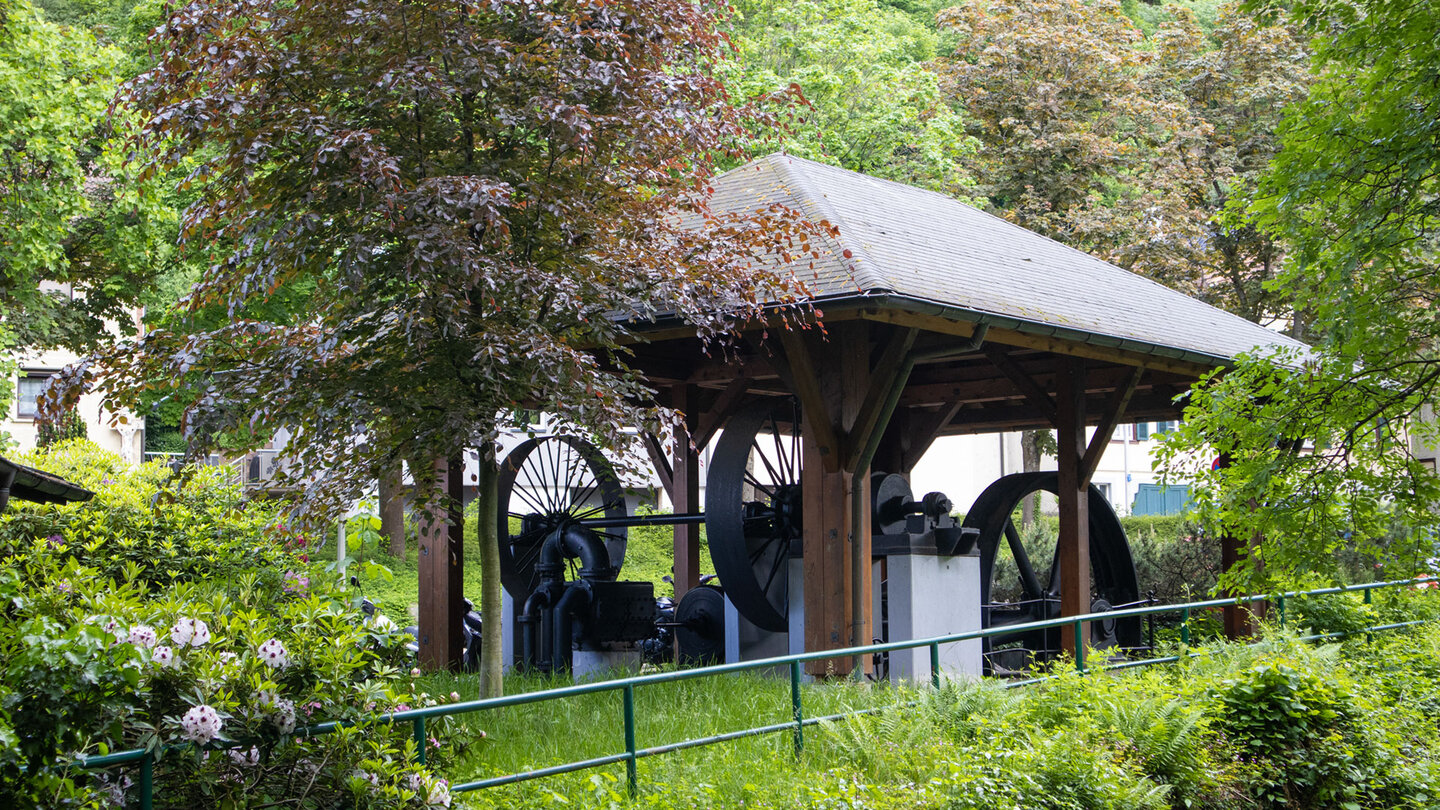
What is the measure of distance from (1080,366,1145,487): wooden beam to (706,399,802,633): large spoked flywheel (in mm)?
2631

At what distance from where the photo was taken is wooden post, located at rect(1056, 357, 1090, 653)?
11.8 m

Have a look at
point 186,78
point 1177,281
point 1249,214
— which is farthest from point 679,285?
point 1177,281

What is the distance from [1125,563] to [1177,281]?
387 inches

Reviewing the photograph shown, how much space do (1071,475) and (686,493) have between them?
142 inches

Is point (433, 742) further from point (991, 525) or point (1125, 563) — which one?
point (1125, 563)

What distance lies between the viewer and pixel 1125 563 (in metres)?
15.1

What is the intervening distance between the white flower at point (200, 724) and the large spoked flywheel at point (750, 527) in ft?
19.2

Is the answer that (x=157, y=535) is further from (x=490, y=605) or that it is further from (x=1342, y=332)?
(x=1342, y=332)

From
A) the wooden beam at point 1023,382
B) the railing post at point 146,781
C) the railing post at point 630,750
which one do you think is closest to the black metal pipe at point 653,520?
the wooden beam at point 1023,382

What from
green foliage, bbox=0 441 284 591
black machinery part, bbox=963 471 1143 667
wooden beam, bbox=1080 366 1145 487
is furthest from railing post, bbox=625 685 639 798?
black machinery part, bbox=963 471 1143 667

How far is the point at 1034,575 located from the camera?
49.1 feet

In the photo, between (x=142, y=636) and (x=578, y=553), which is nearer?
(x=142, y=636)

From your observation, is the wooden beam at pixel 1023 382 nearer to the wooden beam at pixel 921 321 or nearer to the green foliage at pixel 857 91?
the wooden beam at pixel 921 321

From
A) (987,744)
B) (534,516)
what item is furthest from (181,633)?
(534,516)
